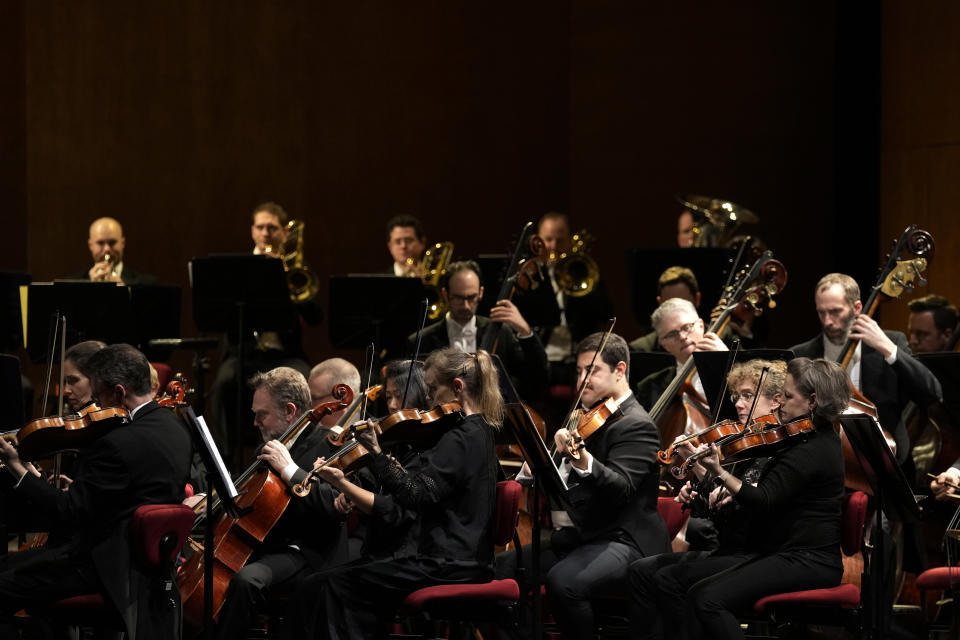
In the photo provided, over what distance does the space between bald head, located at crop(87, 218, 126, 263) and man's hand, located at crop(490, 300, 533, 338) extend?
8.59ft

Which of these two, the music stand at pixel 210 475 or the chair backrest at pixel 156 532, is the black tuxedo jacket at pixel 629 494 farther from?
the chair backrest at pixel 156 532

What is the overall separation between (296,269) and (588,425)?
3.77 metres

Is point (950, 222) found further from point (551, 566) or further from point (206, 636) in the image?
point (206, 636)

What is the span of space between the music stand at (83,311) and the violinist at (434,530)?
263 centimetres

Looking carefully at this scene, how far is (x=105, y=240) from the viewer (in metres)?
7.81

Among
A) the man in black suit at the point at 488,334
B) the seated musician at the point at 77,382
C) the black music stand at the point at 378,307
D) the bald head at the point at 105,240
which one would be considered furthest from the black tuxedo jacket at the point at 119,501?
the bald head at the point at 105,240

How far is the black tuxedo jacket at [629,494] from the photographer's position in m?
4.55

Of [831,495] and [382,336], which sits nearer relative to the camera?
[831,495]

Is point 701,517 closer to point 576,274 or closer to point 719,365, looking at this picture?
point 719,365

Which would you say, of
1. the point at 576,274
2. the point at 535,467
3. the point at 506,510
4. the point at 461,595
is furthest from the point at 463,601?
the point at 576,274

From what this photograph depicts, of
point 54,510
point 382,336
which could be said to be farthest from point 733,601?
point 382,336

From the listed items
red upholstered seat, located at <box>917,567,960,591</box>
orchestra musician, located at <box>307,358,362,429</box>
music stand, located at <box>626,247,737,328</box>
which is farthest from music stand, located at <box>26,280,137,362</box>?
red upholstered seat, located at <box>917,567,960,591</box>

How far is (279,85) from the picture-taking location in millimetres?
8930

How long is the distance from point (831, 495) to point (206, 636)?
2050 mm
